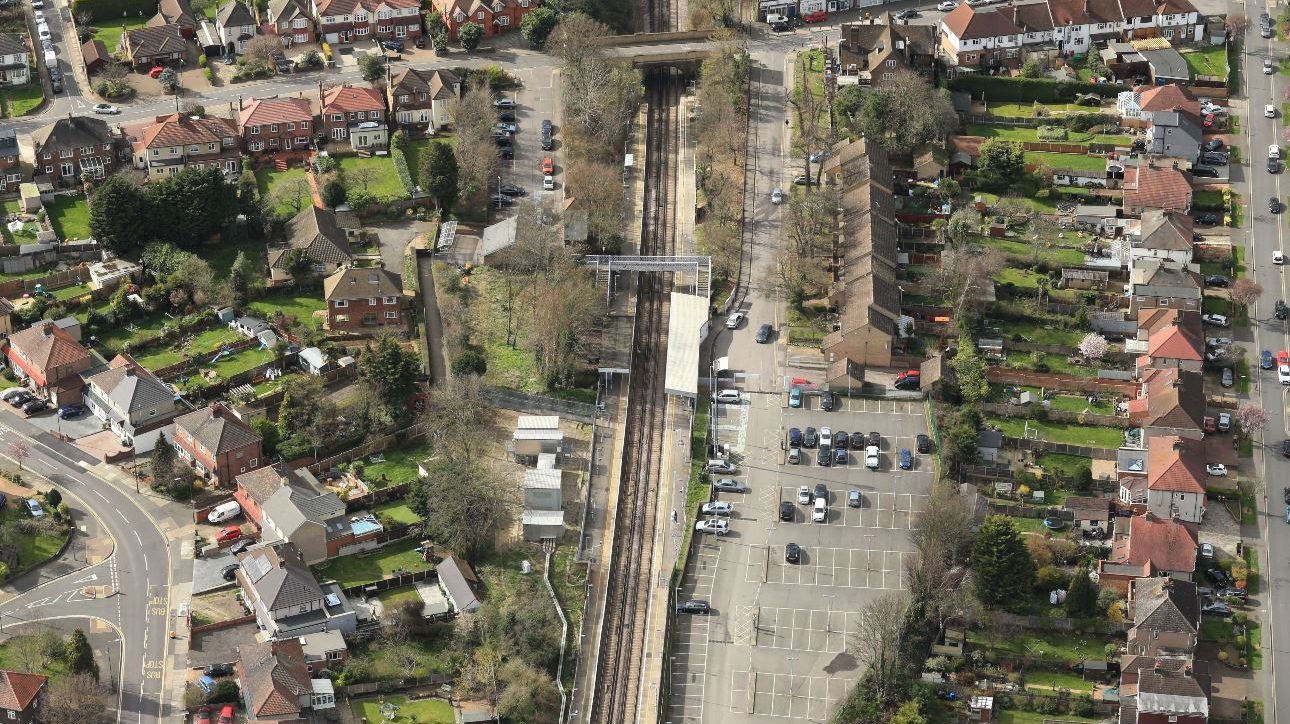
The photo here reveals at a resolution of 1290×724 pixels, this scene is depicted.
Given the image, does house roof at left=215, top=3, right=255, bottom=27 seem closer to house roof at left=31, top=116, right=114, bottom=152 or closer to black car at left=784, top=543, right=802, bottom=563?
house roof at left=31, top=116, right=114, bottom=152

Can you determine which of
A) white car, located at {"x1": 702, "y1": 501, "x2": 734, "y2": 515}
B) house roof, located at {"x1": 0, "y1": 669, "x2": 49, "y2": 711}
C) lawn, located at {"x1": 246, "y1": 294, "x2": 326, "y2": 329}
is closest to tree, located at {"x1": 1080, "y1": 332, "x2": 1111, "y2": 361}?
white car, located at {"x1": 702, "y1": 501, "x2": 734, "y2": 515}

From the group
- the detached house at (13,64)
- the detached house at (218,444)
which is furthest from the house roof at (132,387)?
the detached house at (13,64)

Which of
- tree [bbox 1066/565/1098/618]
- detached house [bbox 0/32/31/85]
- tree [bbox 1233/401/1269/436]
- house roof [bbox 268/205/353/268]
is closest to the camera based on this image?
tree [bbox 1066/565/1098/618]

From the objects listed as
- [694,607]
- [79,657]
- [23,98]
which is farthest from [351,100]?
[79,657]

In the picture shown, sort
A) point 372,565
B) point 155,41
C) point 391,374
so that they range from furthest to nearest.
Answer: point 155,41 → point 391,374 → point 372,565

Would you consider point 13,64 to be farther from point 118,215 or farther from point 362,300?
point 362,300

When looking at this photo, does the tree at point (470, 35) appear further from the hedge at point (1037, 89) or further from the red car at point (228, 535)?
the red car at point (228, 535)

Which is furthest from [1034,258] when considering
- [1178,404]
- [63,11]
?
[63,11]
